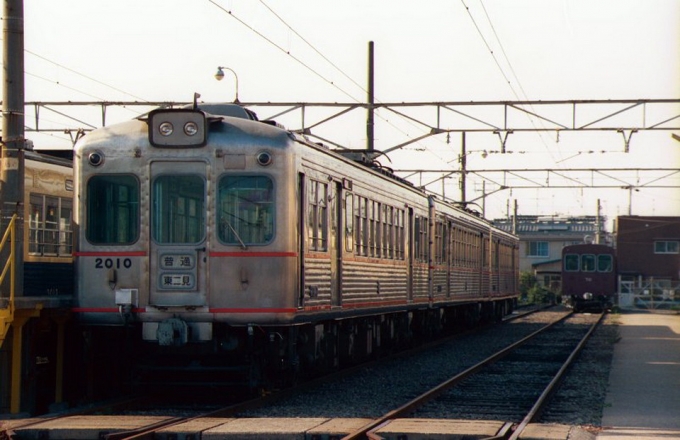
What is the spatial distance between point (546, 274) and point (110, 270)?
7419cm

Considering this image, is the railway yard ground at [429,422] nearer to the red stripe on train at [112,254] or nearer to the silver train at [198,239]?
the silver train at [198,239]

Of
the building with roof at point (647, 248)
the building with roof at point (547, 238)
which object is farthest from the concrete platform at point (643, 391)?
the building with roof at point (547, 238)

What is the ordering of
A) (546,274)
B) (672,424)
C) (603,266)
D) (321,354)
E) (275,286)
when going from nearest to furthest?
1. (672,424)
2. (275,286)
3. (321,354)
4. (603,266)
5. (546,274)

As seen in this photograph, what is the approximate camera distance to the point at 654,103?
1037 inches

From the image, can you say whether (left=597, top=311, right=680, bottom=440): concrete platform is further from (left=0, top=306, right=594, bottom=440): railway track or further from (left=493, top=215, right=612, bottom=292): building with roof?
(left=493, top=215, right=612, bottom=292): building with roof

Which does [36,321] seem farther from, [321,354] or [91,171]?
[321,354]

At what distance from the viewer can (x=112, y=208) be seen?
45.4 ft

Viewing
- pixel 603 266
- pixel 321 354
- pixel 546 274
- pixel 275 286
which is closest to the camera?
pixel 275 286

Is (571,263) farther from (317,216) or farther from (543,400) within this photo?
(543,400)

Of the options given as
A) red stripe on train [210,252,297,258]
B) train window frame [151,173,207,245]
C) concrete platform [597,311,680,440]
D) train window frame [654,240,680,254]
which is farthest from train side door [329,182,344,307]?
train window frame [654,240,680,254]

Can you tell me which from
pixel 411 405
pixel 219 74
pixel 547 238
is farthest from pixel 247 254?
pixel 547 238

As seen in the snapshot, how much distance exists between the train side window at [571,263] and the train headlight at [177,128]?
38527mm

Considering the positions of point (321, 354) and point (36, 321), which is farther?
point (321, 354)

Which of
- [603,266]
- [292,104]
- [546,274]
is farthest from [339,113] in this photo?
[546,274]
